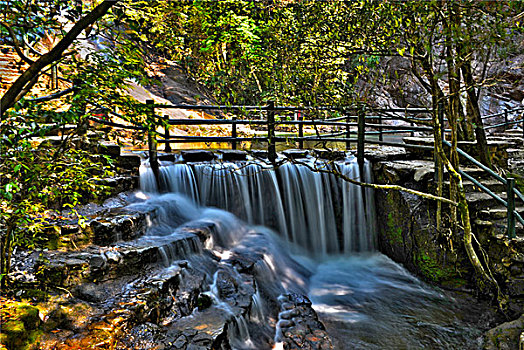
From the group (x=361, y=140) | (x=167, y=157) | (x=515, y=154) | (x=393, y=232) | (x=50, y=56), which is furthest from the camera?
(x=167, y=157)

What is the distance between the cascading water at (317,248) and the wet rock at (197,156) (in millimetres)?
446

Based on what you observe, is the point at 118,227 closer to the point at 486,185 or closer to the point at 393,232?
the point at 393,232

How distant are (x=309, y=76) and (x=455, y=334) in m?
3.95

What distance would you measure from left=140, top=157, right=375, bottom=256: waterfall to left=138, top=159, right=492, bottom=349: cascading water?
19 millimetres

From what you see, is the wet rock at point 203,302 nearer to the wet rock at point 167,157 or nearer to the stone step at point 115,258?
the stone step at point 115,258

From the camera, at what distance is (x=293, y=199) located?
22.0 ft

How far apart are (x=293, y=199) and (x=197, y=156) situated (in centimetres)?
211

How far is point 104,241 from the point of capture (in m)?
4.21

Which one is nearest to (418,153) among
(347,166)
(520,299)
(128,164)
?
(347,166)

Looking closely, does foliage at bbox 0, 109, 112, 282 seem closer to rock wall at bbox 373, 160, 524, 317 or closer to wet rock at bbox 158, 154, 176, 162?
wet rock at bbox 158, 154, 176, 162

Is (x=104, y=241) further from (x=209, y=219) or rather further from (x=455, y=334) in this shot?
(x=455, y=334)

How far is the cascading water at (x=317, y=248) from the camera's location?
13.6ft

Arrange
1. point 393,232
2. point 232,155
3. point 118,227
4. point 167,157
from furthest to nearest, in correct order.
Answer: point 232,155, point 167,157, point 393,232, point 118,227

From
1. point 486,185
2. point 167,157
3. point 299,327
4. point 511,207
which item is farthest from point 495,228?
point 167,157
